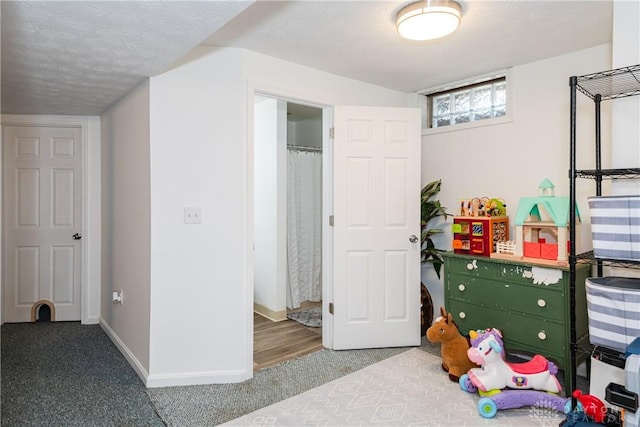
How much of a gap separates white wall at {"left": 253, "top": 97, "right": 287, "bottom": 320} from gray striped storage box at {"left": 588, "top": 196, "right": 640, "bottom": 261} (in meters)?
2.75

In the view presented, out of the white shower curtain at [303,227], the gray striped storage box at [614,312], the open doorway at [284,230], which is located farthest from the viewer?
the white shower curtain at [303,227]

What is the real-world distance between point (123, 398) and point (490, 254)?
8.50 ft

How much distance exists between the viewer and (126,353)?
10.1 ft

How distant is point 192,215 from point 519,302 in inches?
87.4

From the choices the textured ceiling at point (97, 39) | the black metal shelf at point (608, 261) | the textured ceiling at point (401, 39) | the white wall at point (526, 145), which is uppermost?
the textured ceiling at point (401, 39)

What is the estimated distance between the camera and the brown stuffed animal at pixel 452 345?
2.67 m

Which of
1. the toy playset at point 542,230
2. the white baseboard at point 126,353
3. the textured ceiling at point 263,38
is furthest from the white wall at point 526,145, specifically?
the white baseboard at point 126,353

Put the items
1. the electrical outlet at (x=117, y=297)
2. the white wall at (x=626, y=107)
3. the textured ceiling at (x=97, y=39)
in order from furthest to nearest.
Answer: the electrical outlet at (x=117, y=297)
the white wall at (x=626, y=107)
the textured ceiling at (x=97, y=39)

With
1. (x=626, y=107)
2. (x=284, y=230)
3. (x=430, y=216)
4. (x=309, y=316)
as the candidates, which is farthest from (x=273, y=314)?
(x=626, y=107)

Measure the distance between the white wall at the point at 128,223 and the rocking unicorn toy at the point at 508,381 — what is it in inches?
83.0

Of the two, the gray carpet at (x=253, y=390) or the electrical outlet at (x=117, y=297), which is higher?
the electrical outlet at (x=117, y=297)

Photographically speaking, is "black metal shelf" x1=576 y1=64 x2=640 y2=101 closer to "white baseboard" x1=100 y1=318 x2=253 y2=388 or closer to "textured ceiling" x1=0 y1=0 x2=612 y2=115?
"textured ceiling" x1=0 y1=0 x2=612 y2=115

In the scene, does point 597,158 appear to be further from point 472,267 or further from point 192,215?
point 192,215

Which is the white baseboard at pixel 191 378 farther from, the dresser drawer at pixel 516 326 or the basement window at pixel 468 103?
the basement window at pixel 468 103
